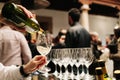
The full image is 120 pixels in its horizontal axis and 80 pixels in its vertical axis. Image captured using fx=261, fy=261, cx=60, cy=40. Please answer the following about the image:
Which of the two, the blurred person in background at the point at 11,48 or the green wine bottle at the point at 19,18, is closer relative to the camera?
the green wine bottle at the point at 19,18

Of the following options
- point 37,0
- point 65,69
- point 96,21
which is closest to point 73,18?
point 37,0

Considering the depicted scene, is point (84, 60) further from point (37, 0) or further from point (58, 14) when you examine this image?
point (58, 14)

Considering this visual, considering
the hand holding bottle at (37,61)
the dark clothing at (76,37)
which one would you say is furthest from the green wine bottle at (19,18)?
the dark clothing at (76,37)

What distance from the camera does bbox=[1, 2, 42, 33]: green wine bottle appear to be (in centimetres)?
100

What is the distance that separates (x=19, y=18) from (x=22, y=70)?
23cm

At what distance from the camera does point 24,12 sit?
1010 mm

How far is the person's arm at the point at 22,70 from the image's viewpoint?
100cm

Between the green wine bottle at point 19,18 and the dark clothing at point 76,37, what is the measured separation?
2163 mm

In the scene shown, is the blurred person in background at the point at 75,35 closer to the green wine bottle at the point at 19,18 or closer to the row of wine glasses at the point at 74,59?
the row of wine glasses at the point at 74,59

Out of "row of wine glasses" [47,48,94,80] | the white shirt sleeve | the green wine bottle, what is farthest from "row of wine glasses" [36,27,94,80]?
the green wine bottle

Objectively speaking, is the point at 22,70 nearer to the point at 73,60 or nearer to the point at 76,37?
the point at 73,60

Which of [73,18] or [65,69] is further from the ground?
[73,18]

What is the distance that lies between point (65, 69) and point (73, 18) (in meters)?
1.25

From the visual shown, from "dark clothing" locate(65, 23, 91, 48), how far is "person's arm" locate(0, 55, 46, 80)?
2048mm
